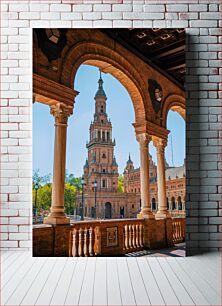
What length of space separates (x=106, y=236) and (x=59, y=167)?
91 cm

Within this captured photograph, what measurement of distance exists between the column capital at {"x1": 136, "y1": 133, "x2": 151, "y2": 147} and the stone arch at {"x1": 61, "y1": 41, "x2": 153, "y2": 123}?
0.63ft

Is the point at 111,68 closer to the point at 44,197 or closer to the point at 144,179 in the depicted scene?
the point at 144,179

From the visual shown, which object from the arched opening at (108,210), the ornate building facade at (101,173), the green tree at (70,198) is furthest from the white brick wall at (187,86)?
the arched opening at (108,210)

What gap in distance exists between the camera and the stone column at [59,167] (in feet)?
12.0

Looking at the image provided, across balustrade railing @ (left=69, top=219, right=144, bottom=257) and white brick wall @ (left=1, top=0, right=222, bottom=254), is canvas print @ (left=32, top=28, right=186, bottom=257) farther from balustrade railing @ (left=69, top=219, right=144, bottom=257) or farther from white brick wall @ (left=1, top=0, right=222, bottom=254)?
white brick wall @ (left=1, top=0, right=222, bottom=254)

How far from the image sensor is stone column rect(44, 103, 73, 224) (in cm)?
367

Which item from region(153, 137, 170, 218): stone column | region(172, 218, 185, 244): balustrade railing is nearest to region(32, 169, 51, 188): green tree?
region(153, 137, 170, 218): stone column

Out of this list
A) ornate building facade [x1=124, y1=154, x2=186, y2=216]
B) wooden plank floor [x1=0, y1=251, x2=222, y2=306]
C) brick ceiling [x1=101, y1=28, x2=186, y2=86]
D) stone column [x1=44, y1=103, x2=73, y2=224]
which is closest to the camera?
wooden plank floor [x1=0, y1=251, x2=222, y2=306]

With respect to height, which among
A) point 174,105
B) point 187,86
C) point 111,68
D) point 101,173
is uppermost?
point 111,68

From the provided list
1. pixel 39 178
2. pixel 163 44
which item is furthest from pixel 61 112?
pixel 163 44

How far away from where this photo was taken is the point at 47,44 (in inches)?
162

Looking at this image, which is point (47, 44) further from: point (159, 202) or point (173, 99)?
point (159, 202)

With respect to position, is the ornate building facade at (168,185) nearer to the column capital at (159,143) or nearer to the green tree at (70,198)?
the column capital at (159,143)

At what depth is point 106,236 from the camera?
3.87 m
